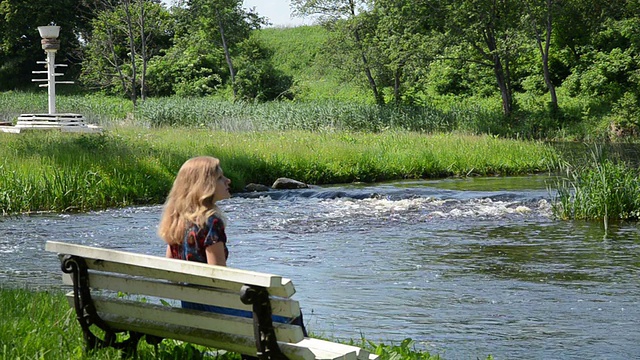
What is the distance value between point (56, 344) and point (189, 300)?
131 cm

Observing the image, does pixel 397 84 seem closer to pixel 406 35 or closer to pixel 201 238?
pixel 406 35

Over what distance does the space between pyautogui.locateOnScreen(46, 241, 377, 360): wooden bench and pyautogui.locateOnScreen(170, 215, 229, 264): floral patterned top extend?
231 mm

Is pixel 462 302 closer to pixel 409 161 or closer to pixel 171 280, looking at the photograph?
pixel 171 280

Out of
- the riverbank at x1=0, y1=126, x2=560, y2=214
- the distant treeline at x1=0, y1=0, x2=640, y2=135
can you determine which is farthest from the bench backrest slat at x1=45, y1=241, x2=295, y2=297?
the distant treeline at x1=0, y1=0, x2=640, y2=135

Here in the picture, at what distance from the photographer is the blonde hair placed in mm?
5180

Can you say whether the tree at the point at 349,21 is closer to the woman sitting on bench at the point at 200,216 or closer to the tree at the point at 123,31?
the tree at the point at 123,31

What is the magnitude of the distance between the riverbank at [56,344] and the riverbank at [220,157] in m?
11.0

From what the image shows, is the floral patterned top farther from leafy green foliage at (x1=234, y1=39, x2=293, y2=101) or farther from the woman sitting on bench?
leafy green foliage at (x1=234, y1=39, x2=293, y2=101)

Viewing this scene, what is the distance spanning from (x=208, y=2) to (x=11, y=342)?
4394cm

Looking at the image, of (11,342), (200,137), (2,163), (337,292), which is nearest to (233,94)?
(200,137)

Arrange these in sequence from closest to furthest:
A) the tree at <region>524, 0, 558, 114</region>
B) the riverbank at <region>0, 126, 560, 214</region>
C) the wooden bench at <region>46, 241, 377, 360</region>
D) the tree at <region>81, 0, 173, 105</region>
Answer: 1. the wooden bench at <region>46, 241, 377, 360</region>
2. the riverbank at <region>0, 126, 560, 214</region>
3. the tree at <region>524, 0, 558, 114</region>
4. the tree at <region>81, 0, 173, 105</region>

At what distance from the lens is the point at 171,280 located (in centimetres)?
497

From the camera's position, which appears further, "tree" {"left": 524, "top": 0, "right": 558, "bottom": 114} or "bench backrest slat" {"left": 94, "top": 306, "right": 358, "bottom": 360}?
"tree" {"left": 524, "top": 0, "right": 558, "bottom": 114}

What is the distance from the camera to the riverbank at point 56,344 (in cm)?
548
